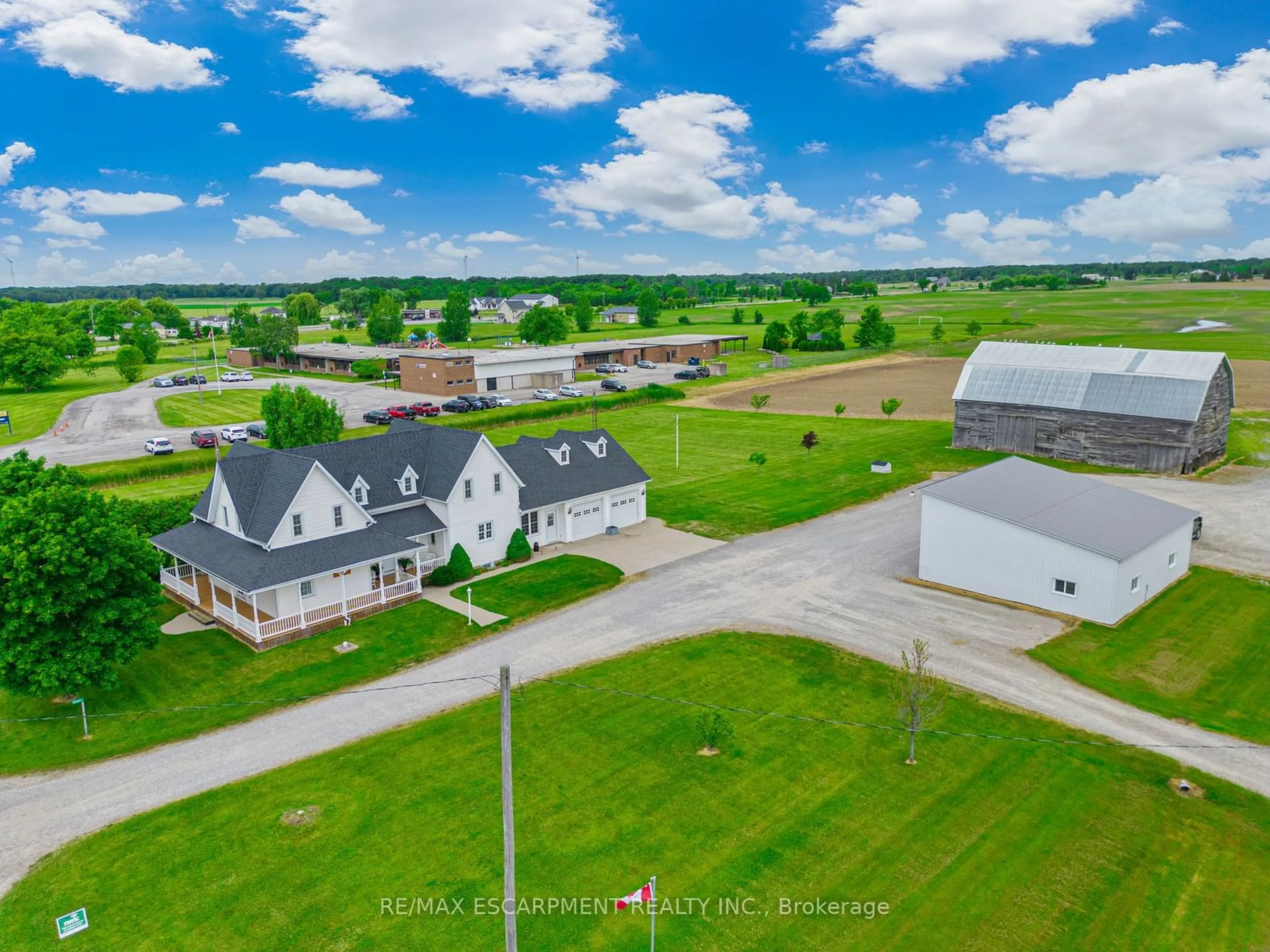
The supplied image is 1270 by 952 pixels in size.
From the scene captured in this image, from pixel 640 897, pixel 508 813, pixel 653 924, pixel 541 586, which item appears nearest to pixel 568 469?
pixel 541 586

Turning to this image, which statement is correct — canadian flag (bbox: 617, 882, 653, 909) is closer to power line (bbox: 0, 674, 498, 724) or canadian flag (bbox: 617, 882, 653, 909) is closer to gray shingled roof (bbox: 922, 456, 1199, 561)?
power line (bbox: 0, 674, 498, 724)

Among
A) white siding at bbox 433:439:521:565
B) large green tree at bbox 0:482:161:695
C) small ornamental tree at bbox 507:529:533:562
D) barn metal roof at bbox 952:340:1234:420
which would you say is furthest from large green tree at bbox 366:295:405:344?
large green tree at bbox 0:482:161:695

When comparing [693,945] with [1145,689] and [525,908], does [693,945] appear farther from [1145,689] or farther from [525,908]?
[1145,689]

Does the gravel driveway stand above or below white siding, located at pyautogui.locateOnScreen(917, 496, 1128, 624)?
below

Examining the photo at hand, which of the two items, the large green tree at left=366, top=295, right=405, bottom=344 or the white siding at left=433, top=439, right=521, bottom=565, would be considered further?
the large green tree at left=366, top=295, right=405, bottom=344

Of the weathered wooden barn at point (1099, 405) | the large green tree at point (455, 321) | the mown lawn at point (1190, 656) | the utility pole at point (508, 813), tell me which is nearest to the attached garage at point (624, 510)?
the mown lawn at point (1190, 656)

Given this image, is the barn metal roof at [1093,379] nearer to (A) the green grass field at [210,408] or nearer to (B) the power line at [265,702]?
(B) the power line at [265,702]

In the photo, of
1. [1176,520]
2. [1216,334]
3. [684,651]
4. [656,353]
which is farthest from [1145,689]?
[1216,334]

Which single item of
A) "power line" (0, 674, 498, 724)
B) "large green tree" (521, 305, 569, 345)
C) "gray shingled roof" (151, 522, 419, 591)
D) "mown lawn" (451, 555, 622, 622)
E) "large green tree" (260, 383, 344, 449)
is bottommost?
"power line" (0, 674, 498, 724)
